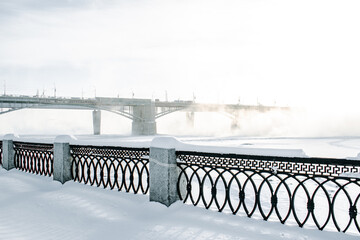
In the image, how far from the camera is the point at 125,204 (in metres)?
5.66

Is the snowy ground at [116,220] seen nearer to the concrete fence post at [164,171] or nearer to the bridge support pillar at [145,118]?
the concrete fence post at [164,171]

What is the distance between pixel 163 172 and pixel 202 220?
1055 mm

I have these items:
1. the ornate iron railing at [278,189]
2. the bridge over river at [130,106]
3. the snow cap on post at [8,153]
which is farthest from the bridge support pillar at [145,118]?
the snow cap on post at [8,153]

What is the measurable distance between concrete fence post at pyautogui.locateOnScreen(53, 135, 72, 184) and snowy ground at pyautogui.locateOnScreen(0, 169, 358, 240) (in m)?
0.87

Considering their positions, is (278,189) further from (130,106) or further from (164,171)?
(130,106)

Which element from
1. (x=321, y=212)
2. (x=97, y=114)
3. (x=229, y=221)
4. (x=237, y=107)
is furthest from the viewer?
(x=237, y=107)

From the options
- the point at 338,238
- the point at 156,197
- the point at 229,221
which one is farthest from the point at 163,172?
the point at 338,238

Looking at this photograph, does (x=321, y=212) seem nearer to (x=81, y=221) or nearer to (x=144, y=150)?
(x=144, y=150)

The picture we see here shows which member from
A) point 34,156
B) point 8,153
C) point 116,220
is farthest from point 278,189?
point 8,153

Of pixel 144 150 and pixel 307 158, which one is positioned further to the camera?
pixel 144 150

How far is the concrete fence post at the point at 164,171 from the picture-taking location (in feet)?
17.4

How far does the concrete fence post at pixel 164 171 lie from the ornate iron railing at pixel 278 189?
137mm

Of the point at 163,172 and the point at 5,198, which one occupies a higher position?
the point at 163,172

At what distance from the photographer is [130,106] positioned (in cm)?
6134
